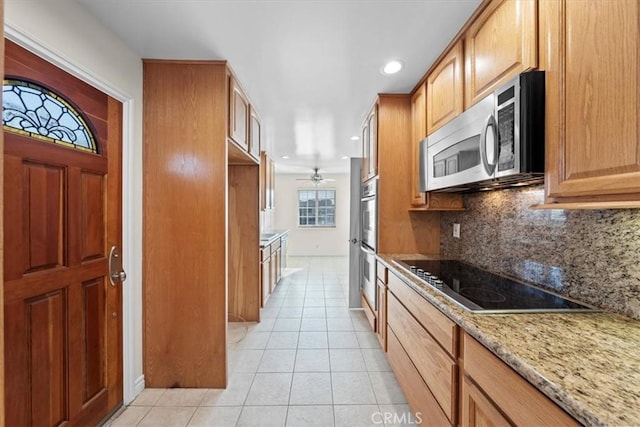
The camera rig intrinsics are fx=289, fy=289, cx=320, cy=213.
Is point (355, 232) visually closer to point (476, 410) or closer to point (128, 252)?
point (128, 252)

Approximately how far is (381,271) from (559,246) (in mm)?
1312

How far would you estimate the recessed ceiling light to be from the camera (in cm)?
203

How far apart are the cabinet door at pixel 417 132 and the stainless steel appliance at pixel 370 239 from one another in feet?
1.16

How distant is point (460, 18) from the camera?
5.14 feet

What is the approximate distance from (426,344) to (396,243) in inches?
46.6

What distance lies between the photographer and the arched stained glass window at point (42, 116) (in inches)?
49.6

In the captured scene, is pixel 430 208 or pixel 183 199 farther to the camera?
pixel 430 208

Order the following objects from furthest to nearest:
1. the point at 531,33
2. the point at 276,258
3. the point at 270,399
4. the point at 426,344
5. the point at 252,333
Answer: the point at 276,258
the point at 252,333
the point at 270,399
the point at 426,344
the point at 531,33

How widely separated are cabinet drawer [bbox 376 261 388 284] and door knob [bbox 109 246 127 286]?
1884 mm

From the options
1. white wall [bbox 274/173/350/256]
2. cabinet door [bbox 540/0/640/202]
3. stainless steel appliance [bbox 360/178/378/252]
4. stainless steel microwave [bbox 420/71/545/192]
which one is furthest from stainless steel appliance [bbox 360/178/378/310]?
white wall [bbox 274/173/350/256]

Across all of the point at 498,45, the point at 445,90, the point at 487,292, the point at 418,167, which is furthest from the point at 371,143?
the point at 487,292

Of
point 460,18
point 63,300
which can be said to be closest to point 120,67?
point 63,300

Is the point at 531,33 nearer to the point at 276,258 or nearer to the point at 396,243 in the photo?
the point at 396,243

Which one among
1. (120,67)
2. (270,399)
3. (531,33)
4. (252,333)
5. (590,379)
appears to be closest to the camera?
(590,379)
